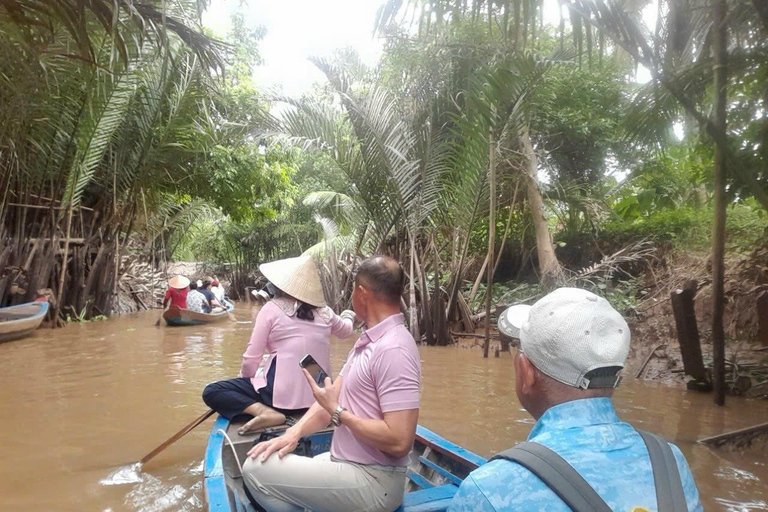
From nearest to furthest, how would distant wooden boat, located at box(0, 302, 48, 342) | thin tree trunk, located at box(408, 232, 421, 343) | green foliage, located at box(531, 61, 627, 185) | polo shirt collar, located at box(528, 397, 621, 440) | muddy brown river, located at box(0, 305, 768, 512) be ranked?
polo shirt collar, located at box(528, 397, 621, 440) → muddy brown river, located at box(0, 305, 768, 512) → distant wooden boat, located at box(0, 302, 48, 342) → thin tree trunk, located at box(408, 232, 421, 343) → green foliage, located at box(531, 61, 627, 185)

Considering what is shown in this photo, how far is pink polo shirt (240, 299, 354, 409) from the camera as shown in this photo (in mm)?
3467

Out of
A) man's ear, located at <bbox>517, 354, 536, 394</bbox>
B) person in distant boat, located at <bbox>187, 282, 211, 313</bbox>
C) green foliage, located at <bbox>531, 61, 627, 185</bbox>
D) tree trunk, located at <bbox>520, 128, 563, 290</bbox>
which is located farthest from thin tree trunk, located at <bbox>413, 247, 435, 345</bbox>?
man's ear, located at <bbox>517, 354, 536, 394</bbox>

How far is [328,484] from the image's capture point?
87.6 inches

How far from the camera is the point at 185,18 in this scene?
9.81 m

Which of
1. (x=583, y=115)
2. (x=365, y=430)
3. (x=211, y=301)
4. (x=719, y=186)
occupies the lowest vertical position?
(x=211, y=301)

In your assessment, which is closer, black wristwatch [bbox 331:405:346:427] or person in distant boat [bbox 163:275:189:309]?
black wristwatch [bbox 331:405:346:427]

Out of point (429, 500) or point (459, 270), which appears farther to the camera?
point (459, 270)

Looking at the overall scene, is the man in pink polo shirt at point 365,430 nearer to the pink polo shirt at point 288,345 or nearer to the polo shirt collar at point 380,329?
the polo shirt collar at point 380,329

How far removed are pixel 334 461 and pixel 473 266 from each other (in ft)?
34.4

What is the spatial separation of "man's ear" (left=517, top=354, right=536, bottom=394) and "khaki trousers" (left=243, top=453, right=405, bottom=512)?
108cm

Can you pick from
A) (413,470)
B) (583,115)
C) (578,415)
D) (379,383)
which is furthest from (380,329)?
(583,115)

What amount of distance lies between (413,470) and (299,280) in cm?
123

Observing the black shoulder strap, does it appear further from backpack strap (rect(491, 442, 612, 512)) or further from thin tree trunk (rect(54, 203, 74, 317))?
thin tree trunk (rect(54, 203, 74, 317))

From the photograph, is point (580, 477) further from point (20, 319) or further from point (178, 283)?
point (178, 283)
